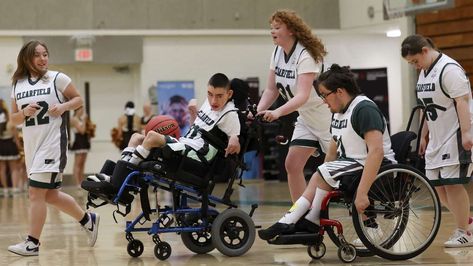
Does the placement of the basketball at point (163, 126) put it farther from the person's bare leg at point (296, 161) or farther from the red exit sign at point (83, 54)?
the red exit sign at point (83, 54)

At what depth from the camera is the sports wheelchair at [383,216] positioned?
18.8ft

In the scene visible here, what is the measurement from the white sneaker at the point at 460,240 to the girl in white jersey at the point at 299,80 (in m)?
1.06

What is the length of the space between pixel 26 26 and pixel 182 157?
12537mm

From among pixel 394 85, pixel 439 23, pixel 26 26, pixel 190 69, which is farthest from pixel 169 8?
pixel 439 23

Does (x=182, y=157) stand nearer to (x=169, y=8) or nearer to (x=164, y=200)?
(x=164, y=200)

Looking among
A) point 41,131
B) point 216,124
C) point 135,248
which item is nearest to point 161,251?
point 135,248

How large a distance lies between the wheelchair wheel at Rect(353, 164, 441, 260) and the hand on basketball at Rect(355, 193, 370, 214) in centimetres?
6

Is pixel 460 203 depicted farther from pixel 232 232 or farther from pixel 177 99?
pixel 177 99

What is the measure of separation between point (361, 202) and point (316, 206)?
0.32 metres

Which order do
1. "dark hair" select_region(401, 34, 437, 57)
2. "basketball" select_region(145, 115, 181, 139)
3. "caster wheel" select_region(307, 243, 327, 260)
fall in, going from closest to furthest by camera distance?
"caster wheel" select_region(307, 243, 327, 260), "dark hair" select_region(401, 34, 437, 57), "basketball" select_region(145, 115, 181, 139)

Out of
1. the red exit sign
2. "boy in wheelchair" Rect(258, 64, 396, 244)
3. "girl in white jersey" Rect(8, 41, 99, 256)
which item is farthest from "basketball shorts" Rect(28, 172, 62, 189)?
the red exit sign

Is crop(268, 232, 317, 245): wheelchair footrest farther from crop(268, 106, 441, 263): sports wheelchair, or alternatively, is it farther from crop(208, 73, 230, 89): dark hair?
crop(208, 73, 230, 89): dark hair

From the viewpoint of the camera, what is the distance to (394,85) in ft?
62.1

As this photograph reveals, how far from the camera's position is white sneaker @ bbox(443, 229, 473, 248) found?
21.1 feet
